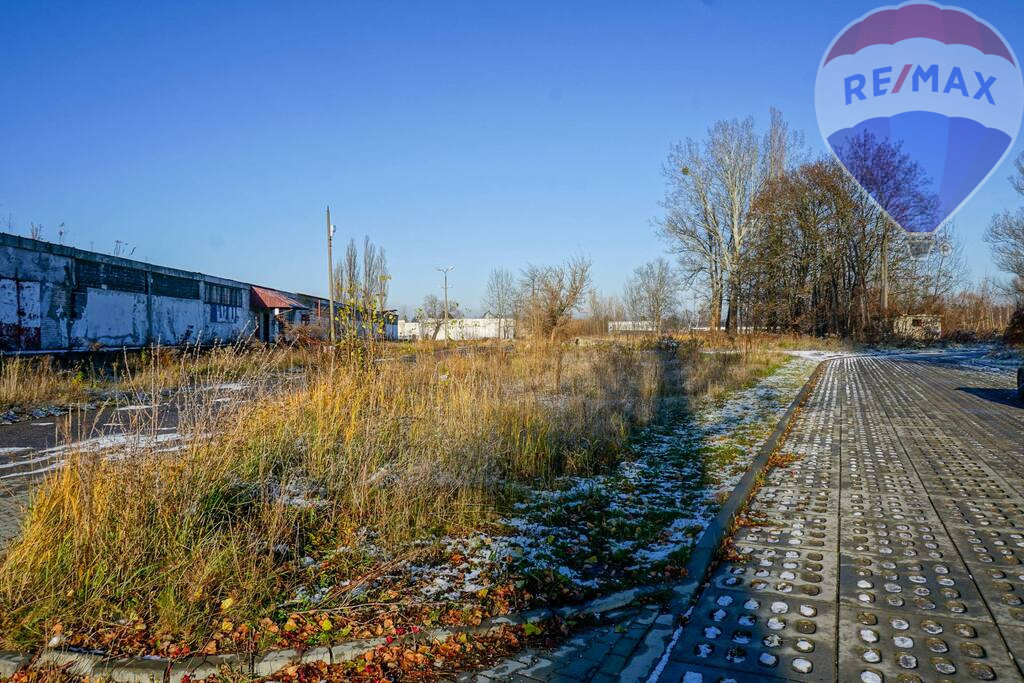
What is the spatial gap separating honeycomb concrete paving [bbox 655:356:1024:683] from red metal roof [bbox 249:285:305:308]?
31946 mm

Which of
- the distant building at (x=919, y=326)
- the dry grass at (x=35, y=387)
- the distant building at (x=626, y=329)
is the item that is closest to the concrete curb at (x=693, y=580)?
the dry grass at (x=35, y=387)

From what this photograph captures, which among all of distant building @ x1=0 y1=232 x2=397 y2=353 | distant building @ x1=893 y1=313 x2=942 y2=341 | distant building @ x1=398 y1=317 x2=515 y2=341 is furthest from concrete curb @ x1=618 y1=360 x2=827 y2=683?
distant building @ x1=893 y1=313 x2=942 y2=341

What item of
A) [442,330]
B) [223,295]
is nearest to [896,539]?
[442,330]

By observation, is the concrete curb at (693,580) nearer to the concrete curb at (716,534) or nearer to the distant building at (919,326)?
the concrete curb at (716,534)

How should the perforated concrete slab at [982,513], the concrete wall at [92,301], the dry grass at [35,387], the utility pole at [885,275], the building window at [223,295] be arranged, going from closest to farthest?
the perforated concrete slab at [982,513] < the dry grass at [35,387] < the concrete wall at [92,301] < the building window at [223,295] < the utility pole at [885,275]

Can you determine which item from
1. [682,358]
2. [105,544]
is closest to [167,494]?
[105,544]

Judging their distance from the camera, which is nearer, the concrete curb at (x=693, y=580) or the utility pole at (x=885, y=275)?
the concrete curb at (x=693, y=580)

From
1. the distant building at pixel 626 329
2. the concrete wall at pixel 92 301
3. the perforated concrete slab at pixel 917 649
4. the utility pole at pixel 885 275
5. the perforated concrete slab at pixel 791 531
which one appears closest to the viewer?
the perforated concrete slab at pixel 917 649

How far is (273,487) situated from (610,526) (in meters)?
2.72

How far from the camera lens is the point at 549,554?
13.2ft

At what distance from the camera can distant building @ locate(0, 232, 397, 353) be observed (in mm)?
17438

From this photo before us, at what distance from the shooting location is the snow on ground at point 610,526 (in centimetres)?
371

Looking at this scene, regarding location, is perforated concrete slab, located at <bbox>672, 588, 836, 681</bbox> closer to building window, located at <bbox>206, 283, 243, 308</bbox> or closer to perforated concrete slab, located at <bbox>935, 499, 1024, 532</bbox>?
perforated concrete slab, located at <bbox>935, 499, 1024, 532</bbox>

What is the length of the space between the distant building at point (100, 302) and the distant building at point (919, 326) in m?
34.1
